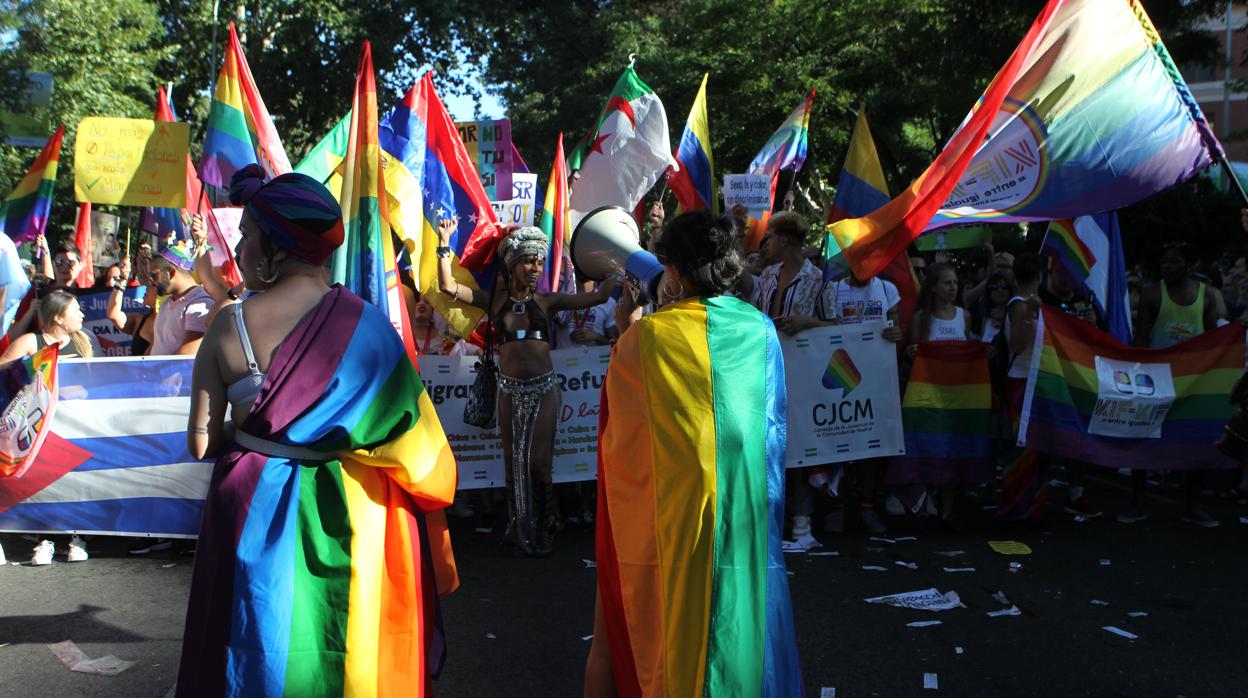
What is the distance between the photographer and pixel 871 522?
7020 millimetres

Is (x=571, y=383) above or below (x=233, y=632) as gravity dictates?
above

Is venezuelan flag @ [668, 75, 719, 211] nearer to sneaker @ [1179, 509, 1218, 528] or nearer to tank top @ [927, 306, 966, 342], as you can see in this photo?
tank top @ [927, 306, 966, 342]

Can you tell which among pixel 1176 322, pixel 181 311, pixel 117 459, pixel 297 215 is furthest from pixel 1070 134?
pixel 117 459

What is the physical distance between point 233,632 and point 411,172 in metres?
6.11

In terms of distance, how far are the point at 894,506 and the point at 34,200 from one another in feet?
28.1

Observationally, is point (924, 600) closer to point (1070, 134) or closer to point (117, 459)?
point (1070, 134)

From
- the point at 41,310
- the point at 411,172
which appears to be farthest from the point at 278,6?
the point at 41,310

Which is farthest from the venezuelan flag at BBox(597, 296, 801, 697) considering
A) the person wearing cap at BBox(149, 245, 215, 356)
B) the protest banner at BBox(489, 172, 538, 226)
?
the protest banner at BBox(489, 172, 538, 226)

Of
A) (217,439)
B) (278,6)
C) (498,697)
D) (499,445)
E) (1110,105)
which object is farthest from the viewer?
(278,6)

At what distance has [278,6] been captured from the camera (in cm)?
2502

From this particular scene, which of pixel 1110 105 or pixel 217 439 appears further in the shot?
pixel 1110 105

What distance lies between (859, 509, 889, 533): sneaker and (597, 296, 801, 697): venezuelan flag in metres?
3.87

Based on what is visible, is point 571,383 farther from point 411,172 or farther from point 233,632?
point 233,632

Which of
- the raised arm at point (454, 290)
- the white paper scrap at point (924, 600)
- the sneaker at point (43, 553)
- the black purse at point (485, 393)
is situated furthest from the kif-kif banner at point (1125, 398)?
the sneaker at point (43, 553)
